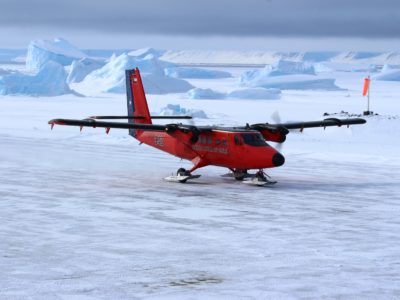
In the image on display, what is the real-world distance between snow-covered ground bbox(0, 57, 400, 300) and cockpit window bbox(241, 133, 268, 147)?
146cm

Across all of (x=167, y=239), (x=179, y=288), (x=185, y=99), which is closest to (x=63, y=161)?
(x=167, y=239)

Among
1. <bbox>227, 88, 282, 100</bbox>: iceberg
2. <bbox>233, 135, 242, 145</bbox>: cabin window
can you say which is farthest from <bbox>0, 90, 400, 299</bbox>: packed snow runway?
<bbox>227, 88, 282, 100</bbox>: iceberg

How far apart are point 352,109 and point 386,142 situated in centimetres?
2841

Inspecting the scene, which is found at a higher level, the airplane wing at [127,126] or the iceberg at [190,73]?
the iceberg at [190,73]

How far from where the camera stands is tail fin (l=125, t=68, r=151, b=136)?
95.5ft

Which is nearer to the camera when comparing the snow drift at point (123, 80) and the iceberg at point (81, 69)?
the snow drift at point (123, 80)

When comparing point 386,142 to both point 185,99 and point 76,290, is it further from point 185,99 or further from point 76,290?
point 185,99

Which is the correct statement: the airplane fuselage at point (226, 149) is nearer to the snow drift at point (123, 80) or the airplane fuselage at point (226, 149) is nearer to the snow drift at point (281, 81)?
the snow drift at point (123, 80)

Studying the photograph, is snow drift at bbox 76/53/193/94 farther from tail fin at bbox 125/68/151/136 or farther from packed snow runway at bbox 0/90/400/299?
tail fin at bbox 125/68/151/136

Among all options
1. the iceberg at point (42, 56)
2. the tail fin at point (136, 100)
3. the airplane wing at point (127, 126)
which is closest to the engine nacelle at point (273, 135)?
Result: the airplane wing at point (127, 126)

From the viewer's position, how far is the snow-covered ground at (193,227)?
41.4ft

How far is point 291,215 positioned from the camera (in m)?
19.8

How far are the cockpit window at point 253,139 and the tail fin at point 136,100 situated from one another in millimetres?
5511

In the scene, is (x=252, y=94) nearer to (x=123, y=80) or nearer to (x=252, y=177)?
(x=123, y=80)
